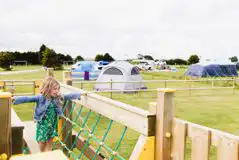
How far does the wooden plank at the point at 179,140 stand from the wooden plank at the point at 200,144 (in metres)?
0.12

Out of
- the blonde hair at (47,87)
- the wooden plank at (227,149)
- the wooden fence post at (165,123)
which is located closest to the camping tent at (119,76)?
the blonde hair at (47,87)

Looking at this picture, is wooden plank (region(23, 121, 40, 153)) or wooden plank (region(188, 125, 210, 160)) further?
wooden plank (region(23, 121, 40, 153))


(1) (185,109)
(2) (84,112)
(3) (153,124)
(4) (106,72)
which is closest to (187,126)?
(3) (153,124)

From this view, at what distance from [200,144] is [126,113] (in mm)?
960

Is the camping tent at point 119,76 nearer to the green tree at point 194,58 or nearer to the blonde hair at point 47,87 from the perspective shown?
the blonde hair at point 47,87

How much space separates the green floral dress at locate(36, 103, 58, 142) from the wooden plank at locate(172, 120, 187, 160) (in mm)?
2327

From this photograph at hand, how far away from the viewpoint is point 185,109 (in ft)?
37.4

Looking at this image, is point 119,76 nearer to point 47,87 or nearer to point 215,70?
point 47,87

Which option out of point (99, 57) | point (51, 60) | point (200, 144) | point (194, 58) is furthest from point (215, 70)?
point (194, 58)

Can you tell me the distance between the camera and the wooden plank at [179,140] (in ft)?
7.50

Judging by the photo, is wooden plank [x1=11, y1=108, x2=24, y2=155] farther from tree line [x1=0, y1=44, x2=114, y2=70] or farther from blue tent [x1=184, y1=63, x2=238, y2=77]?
tree line [x1=0, y1=44, x2=114, y2=70]

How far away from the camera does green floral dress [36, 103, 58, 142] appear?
425 cm

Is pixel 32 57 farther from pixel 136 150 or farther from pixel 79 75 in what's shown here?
pixel 136 150

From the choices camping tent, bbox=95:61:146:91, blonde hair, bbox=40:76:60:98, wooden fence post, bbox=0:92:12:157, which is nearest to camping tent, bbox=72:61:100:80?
camping tent, bbox=95:61:146:91
